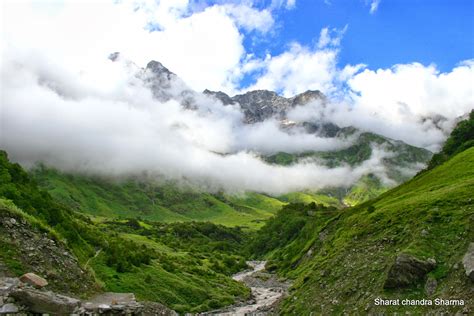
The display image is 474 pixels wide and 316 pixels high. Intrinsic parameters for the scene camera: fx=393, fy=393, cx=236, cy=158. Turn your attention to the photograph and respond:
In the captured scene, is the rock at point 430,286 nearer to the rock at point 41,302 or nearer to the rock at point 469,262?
the rock at point 469,262

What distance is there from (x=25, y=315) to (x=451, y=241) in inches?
1384

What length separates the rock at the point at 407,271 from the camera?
112 feet

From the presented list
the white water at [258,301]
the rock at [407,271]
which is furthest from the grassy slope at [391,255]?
the white water at [258,301]

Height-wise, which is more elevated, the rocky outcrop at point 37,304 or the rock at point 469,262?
the rock at point 469,262

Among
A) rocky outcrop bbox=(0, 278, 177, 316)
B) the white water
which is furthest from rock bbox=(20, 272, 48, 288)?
the white water

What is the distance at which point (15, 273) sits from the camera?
2519 centimetres

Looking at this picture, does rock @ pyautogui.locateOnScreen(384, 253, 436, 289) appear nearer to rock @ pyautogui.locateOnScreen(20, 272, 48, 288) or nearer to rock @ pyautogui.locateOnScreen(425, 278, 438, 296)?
rock @ pyautogui.locateOnScreen(425, 278, 438, 296)

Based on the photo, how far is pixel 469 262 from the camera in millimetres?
31047

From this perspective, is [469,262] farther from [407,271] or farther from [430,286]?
[407,271]

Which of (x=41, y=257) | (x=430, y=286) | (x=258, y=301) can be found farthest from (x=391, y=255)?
(x=258, y=301)

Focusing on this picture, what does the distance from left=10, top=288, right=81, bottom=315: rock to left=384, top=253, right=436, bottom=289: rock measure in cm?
2670

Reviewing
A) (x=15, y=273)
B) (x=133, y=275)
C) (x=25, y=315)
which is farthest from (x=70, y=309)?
(x=133, y=275)

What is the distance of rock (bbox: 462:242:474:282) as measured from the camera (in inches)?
1173

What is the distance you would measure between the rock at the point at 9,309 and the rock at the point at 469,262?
3036 cm
